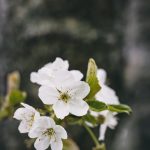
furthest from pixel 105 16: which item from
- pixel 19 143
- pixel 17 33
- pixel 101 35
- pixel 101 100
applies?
pixel 101 100

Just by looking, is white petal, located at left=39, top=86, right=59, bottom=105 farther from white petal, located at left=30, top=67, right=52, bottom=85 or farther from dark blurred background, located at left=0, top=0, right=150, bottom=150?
dark blurred background, located at left=0, top=0, right=150, bottom=150

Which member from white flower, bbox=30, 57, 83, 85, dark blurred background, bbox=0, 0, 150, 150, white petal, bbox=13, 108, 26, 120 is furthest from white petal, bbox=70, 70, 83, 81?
dark blurred background, bbox=0, 0, 150, 150

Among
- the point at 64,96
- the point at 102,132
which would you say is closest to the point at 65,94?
the point at 64,96

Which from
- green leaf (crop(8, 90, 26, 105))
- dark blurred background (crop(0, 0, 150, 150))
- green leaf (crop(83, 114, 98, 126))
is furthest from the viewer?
dark blurred background (crop(0, 0, 150, 150))

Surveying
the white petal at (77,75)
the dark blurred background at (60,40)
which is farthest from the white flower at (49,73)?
the dark blurred background at (60,40)

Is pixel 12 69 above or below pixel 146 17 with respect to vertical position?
below

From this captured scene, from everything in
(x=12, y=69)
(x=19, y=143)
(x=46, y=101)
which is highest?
(x=12, y=69)

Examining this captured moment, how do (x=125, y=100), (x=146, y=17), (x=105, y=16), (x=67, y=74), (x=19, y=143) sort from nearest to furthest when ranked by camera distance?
(x=67, y=74)
(x=19, y=143)
(x=105, y=16)
(x=125, y=100)
(x=146, y=17)

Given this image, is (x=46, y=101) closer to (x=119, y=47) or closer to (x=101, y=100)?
(x=101, y=100)
